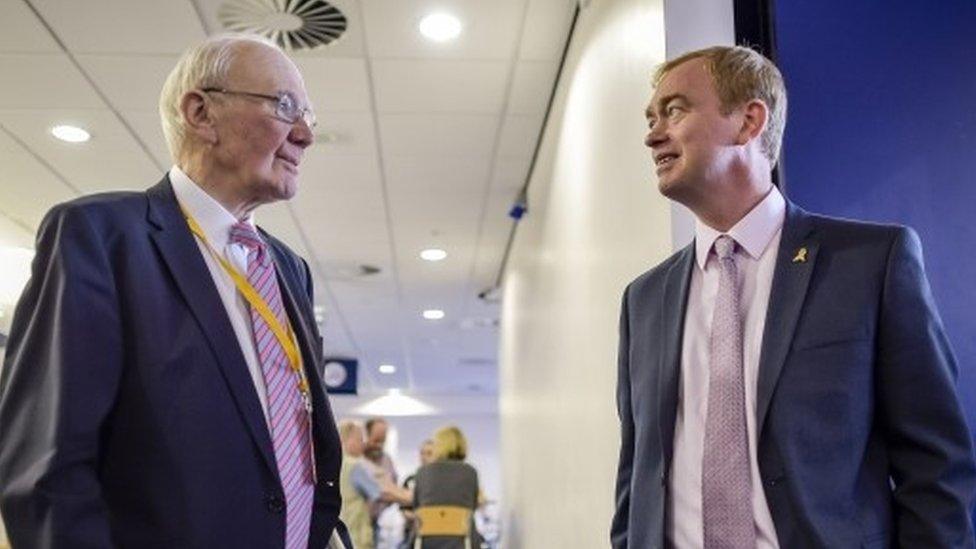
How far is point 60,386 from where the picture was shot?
124 cm

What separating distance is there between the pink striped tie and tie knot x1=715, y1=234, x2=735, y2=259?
783 mm

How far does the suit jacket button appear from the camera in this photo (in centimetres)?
137

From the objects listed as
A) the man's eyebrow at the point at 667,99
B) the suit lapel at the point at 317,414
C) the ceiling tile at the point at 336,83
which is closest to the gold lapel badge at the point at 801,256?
the man's eyebrow at the point at 667,99

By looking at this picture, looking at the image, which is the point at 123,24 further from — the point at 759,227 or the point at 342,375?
the point at 342,375

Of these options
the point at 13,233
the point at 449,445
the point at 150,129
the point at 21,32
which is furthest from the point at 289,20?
the point at 13,233

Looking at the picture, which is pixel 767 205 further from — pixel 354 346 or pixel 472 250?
pixel 354 346

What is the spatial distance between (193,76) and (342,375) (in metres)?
11.3

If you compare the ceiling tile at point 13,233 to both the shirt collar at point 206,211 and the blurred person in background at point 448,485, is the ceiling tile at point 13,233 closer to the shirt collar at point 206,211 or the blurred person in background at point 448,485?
the blurred person in background at point 448,485

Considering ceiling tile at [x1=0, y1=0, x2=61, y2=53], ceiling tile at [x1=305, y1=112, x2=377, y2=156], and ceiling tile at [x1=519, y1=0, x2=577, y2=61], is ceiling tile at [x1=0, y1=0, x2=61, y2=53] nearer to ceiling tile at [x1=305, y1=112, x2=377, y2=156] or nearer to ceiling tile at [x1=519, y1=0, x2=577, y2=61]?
ceiling tile at [x1=305, y1=112, x2=377, y2=156]

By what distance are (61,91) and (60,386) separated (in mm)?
3657

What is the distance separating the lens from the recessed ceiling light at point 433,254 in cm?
752

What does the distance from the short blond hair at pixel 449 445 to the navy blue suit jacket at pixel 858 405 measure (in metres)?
5.04

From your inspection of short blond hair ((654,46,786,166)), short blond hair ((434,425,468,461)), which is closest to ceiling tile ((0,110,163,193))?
short blond hair ((434,425,468,461))

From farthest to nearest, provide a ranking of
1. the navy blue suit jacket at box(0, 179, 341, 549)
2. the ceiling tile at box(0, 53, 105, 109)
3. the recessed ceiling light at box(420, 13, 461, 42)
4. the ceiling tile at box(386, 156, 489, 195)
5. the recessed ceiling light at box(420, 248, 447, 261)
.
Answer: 1. the recessed ceiling light at box(420, 248, 447, 261)
2. the ceiling tile at box(386, 156, 489, 195)
3. the ceiling tile at box(0, 53, 105, 109)
4. the recessed ceiling light at box(420, 13, 461, 42)
5. the navy blue suit jacket at box(0, 179, 341, 549)
